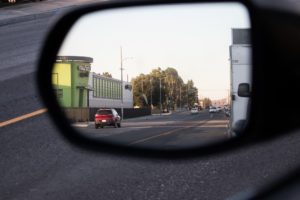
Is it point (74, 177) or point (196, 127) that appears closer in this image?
point (196, 127)

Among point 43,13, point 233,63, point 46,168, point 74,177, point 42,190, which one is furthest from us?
point 43,13

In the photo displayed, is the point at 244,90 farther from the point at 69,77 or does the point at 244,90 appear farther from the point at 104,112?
the point at 104,112

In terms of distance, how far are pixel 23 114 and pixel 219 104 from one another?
12.2 metres

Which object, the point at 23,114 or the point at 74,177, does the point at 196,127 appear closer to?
the point at 74,177

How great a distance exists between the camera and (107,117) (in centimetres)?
296

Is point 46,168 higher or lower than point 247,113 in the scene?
lower

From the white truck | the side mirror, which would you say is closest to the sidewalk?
the white truck

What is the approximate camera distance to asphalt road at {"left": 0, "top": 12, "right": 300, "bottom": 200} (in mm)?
6645

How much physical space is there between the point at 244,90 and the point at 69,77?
3.68 feet

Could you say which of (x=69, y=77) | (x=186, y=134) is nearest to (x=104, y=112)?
(x=69, y=77)

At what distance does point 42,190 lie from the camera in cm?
682

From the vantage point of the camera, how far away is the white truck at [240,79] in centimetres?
167

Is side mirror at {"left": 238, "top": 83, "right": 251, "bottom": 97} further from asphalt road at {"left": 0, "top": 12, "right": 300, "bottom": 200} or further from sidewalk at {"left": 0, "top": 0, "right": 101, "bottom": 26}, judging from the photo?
sidewalk at {"left": 0, "top": 0, "right": 101, "bottom": 26}

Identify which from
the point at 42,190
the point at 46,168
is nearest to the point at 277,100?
the point at 42,190
